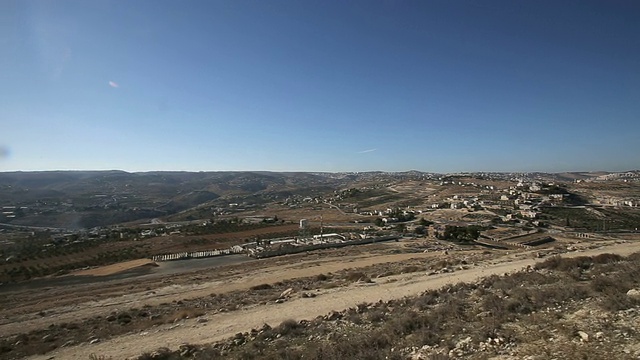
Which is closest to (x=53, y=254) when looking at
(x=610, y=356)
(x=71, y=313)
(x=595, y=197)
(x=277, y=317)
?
(x=71, y=313)

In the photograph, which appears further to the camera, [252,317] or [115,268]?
[115,268]

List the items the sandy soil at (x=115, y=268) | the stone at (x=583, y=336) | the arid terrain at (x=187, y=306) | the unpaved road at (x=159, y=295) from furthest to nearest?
the sandy soil at (x=115, y=268) → the unpaved road at (x=159, y=295) → the arid terrain at (x=187, y=306) → the stone at (x=583, y=336)

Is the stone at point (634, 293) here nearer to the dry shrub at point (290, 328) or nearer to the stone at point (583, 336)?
the stone at point (583, 336)

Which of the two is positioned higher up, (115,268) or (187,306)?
(187,306)

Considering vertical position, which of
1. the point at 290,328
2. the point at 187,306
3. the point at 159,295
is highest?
the point at 290,328

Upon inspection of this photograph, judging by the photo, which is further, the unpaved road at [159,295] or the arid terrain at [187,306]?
the unpaved road at [159,295]

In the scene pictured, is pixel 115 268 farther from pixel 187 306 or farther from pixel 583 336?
pixel 583 336

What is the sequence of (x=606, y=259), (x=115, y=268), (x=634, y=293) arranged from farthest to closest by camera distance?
(x=115, y=268) → (x=606, y=259) → (x=634, y=293)

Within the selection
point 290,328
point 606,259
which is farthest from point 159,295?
point 606,259

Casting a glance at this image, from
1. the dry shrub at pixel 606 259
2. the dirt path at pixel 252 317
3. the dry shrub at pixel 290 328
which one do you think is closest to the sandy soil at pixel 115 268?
the dirt path at pixel 252 317

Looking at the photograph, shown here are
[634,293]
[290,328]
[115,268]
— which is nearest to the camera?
[634,293]
